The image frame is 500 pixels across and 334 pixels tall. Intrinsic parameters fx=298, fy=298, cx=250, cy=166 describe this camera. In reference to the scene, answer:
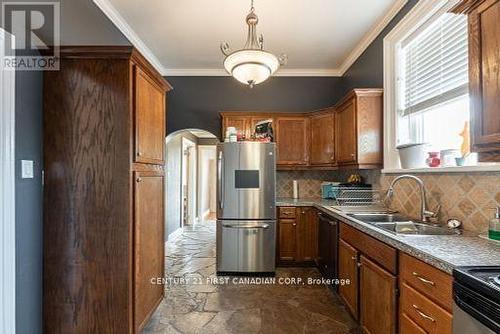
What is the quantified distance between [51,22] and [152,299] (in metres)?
2.34

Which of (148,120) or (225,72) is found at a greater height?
(225,72)

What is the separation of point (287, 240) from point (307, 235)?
27cm

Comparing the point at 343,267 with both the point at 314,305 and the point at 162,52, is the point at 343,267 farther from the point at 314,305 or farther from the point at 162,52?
the point at 162,52

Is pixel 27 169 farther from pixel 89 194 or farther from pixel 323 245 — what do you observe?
pixel 323 245

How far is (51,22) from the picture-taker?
227 cm

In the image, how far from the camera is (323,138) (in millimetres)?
4109

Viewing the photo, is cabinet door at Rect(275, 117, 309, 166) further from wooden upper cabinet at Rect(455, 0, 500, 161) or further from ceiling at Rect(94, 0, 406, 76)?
wooden upper cabinet at Rect(455, 0, 500, 161)

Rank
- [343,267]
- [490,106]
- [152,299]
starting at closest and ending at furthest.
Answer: [490,106], [152,299], [343,267]

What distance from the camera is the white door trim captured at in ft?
5.65

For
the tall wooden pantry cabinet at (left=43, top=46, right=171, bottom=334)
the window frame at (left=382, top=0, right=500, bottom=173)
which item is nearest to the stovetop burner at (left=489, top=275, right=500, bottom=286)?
the window frame at (left=382, top=0, right=500, bottom=173)

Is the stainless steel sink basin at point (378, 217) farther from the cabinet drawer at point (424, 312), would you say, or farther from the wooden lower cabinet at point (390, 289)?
the cabinet drawer at point (424, 312)

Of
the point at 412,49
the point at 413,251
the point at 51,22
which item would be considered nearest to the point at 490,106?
the point at 413,251

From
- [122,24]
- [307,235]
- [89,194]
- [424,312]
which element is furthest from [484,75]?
[122,24]

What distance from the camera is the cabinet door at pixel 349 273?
2393mm
